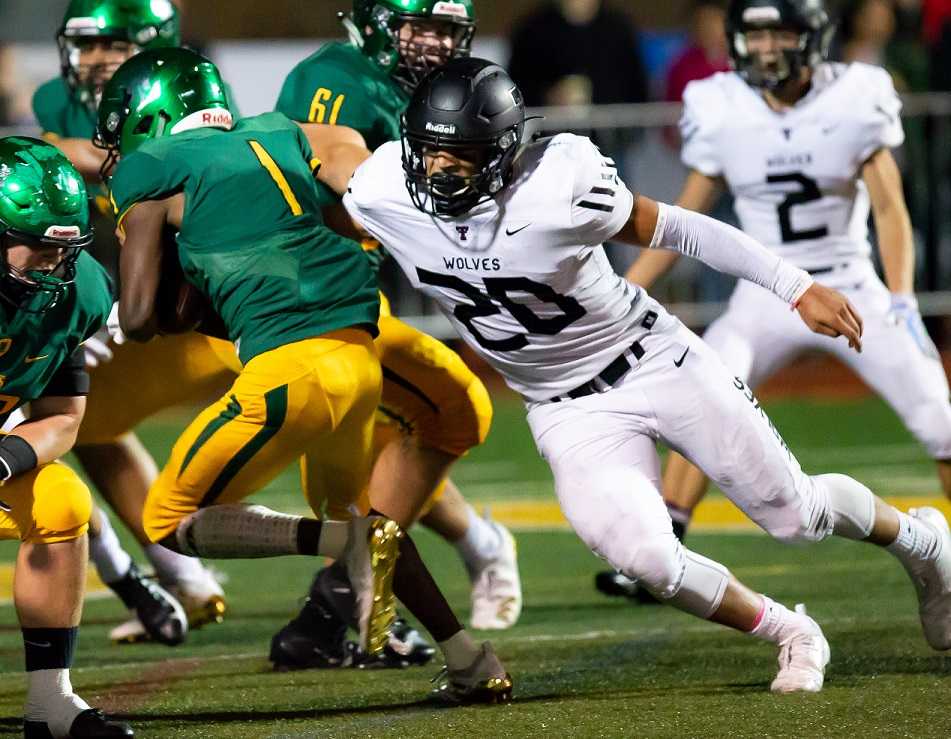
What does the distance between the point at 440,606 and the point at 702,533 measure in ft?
9.45

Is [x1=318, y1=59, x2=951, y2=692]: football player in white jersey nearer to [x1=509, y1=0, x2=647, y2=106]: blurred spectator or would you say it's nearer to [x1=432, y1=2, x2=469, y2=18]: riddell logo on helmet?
[x1=432, y1=2, x2=469, y2=18]: riddell logo on helmet

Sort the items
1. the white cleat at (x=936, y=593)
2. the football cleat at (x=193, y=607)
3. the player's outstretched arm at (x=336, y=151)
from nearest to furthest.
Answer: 1. the white cleat at (x=936, y=593)
2. the player's outstretched arm at (x=336, y=151)
3. the football cleat at (x=193, y=607)

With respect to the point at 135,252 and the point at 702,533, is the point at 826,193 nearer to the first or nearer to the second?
the point at 702,533

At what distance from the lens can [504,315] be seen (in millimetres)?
4621

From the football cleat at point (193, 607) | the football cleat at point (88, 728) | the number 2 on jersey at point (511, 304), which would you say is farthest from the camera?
the football cleat at point (193, 607)

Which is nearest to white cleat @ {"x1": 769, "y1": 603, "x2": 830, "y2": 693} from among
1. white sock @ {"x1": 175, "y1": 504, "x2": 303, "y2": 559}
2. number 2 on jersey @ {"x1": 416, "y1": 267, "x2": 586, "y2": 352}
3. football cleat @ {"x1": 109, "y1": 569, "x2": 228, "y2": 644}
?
number 2 on jersey @ {"x1": 416, "y1": 267, "x2": 586, "y2": 352}

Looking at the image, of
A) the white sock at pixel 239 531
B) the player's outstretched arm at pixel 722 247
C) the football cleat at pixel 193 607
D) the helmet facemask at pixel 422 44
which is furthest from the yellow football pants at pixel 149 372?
the player's outstretched arm at pixel 722 247

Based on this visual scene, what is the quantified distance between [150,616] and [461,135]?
212 centimetres

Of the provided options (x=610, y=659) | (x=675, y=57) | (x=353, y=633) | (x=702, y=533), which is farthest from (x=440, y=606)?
(x=675, y=57)

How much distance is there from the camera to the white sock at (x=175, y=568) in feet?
19.2

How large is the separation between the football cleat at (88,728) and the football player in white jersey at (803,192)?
2514 mm

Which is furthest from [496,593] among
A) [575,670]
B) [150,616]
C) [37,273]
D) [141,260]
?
[37,273]

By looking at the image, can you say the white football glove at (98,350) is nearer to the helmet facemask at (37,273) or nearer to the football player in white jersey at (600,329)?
the helmet facemask at (37,273)

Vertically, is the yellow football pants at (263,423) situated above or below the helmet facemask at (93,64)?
below
